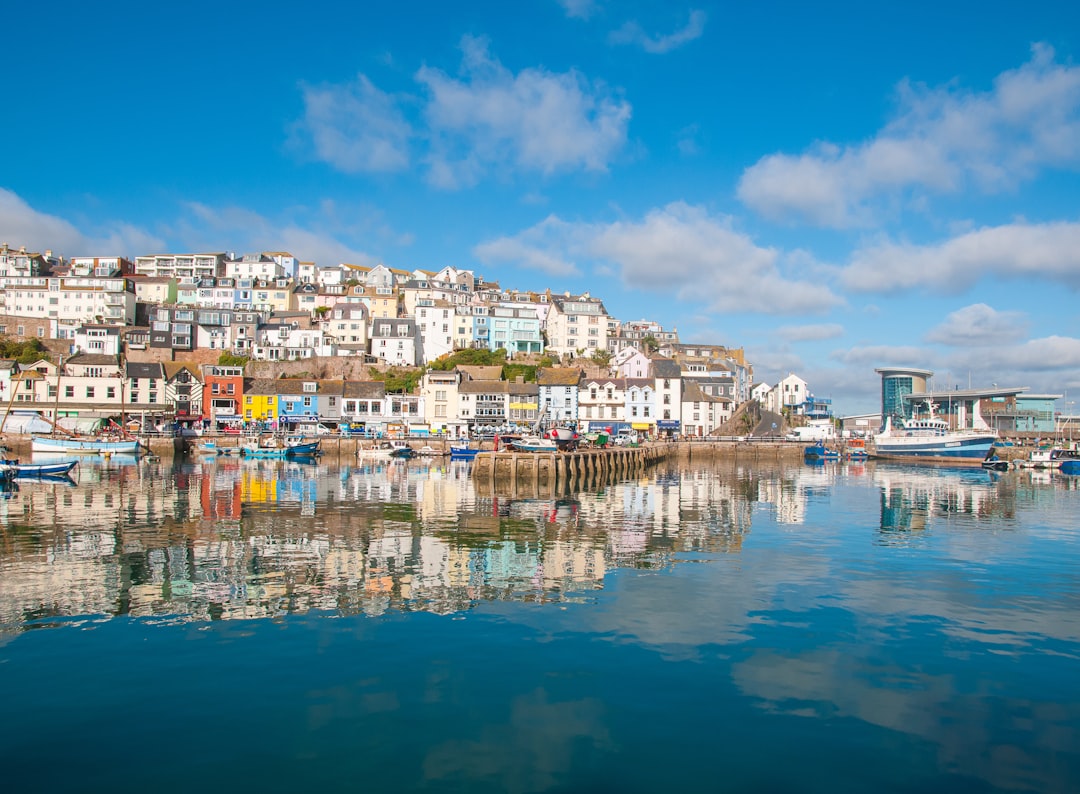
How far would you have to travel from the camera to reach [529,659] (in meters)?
12.4

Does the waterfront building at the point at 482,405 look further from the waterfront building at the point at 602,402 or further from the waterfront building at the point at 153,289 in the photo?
the waterfront building at the point at 153,289

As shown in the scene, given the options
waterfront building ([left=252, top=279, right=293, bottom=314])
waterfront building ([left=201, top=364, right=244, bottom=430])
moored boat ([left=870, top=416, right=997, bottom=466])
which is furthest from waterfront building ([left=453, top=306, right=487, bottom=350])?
moored boat ([left=870, top=416, right=997, bottom=466])

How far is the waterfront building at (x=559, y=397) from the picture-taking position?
8988 cm

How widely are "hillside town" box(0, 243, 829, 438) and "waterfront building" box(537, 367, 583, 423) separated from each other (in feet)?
0.55

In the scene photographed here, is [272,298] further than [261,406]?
Yes

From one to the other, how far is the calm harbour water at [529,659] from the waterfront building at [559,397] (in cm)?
6355

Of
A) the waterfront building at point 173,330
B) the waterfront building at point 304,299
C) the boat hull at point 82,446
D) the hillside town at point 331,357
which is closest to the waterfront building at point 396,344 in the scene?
the hillside town at point 331,357

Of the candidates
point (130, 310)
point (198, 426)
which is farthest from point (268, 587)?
point (130, 310)

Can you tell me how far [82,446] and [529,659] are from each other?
213ft

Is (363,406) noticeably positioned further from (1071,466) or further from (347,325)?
(1071,466)

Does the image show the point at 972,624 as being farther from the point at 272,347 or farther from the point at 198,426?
the point at 272,347

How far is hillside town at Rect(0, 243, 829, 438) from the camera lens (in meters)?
85.6

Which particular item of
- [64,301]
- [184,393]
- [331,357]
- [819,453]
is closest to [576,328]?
[331,357]

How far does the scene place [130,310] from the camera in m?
106
